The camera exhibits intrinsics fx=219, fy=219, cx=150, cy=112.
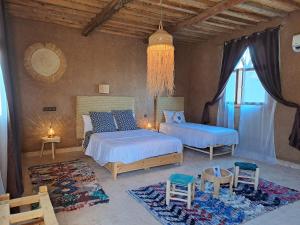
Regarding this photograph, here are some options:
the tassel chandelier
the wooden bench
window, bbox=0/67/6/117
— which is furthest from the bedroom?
the tassel chandelier

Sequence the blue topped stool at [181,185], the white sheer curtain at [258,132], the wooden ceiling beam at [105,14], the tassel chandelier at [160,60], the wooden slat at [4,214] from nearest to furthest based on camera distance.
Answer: the wooden slat at [4,214], the blue topped stool at [181,185], the tassel chandelier at [160,60], the wooden ceiling beam at [105,14], the white sheer curtain at [258,132]

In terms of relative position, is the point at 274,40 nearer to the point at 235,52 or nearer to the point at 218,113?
the point at 235,52

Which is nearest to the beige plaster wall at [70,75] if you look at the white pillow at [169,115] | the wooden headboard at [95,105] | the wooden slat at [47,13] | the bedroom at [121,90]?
the bedroom at [121,90]

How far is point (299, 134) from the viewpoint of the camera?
12.4ft

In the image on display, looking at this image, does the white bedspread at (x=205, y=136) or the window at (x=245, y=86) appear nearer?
the white bedspread at (x=205, y=136)

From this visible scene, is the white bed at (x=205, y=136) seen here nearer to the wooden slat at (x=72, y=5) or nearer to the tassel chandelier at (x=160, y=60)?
the tassel chandelier at (x=160, y=60)

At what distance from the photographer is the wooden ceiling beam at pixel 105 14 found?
3197 millimetres

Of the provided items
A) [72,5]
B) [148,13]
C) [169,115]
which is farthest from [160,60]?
[169,115]

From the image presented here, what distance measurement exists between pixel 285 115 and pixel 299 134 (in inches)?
17.0

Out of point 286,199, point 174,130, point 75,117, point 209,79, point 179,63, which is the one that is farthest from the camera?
point 179,63

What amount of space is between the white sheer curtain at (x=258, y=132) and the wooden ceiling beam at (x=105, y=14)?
10.4ft

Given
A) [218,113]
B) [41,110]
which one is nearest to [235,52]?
[218,113]

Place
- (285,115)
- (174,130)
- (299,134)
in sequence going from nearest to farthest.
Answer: (299,134)
(285,115)
(174,130)

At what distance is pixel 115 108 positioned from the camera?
5137 mm
